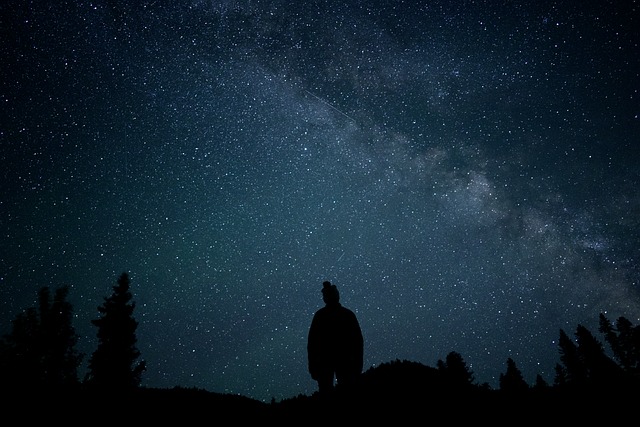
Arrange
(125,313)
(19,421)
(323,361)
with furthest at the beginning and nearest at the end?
1. (125,313)
2. (323,361)
3. (19,421)

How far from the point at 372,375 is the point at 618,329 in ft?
161

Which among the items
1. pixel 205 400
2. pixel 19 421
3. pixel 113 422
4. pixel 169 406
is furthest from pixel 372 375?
pixel 19 421

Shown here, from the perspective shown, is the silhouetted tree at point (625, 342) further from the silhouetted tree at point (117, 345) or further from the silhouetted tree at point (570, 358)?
the silhouetted tree at point (117, 345)

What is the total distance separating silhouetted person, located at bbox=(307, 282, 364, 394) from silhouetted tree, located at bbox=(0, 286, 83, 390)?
23.1 metres

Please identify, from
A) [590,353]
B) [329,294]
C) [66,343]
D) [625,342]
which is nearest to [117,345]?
[66,343]

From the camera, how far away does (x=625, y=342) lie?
39.3 m

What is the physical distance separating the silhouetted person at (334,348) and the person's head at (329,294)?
8.4 inches

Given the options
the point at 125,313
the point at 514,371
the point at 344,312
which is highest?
the point at 125,313

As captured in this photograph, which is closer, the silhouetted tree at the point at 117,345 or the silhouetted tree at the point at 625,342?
the silhouetted tree at the point at 117,345

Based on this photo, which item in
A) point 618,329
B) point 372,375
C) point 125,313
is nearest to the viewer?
point 372,375

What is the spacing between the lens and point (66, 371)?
21844 millimetres

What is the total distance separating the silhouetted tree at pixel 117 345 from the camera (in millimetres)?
17953

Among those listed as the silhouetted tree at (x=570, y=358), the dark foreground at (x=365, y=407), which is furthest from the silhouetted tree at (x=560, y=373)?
the dark foreground at (x=365, y=407)

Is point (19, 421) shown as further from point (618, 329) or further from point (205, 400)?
point (618, 329)
